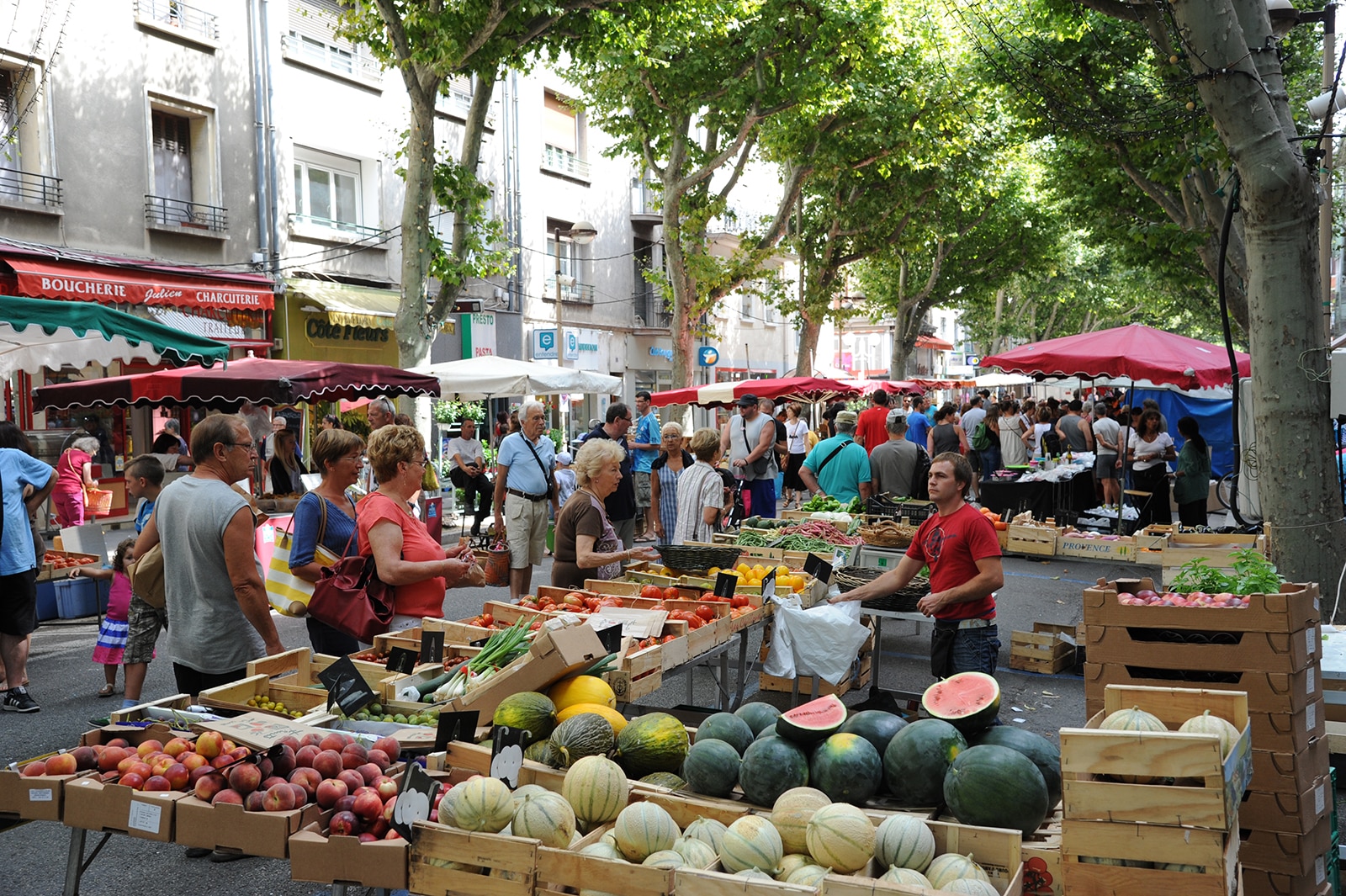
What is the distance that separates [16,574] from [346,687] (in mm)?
4008

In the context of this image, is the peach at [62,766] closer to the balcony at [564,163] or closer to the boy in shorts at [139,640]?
the boy in shorts at [139,640]

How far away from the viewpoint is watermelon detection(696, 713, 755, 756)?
132 inches

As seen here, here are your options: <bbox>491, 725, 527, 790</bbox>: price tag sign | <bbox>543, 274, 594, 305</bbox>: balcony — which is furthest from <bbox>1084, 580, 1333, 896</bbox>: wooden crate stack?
<bbox>543, 274, 594, 305</bbox>: balcony

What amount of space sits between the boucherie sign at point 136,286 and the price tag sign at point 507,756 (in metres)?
12.9

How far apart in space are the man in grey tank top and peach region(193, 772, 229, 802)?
4.28 ft

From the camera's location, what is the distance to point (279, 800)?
3096 millimetres

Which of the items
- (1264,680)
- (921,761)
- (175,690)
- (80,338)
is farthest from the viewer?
(80,338)

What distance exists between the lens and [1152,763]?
2.64 m

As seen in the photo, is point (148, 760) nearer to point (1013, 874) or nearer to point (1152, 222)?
point (1013, 874)

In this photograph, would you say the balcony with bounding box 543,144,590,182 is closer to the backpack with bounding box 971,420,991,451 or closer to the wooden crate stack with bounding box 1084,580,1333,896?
the backpack with bounding box 971,420,991,451

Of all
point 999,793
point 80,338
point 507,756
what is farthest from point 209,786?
point 80,338

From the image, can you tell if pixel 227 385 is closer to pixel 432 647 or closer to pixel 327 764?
pixel 432 647

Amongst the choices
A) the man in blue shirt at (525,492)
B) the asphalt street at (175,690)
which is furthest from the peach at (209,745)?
the man in blue shirt at (525,492)

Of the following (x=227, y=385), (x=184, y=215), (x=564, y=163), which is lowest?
(x=227, y=385)
